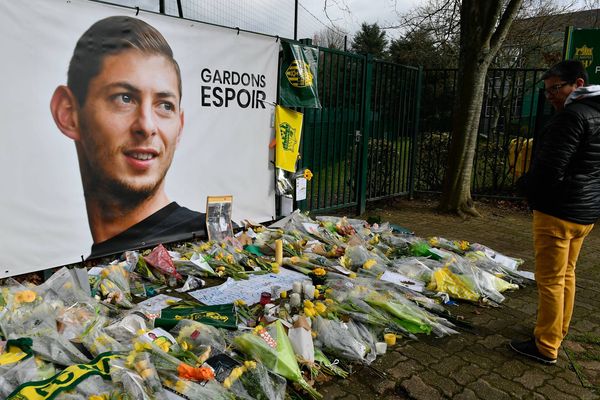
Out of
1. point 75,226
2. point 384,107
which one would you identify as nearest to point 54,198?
point 75,226

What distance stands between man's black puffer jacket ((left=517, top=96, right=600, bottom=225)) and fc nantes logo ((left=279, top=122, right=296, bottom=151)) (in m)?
3.37

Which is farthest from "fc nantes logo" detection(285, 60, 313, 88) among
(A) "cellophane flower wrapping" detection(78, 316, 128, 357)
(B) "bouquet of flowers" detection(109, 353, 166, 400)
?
(B) "bouquet of flowers" detection(109, 353, 166, 400)

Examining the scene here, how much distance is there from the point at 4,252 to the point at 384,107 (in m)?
5.91

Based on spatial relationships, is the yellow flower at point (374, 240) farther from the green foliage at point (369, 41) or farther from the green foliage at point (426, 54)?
the green foliage at point (369, 41)

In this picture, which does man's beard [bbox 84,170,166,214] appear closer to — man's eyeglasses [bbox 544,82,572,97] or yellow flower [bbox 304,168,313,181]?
yellow flower [bbox 304,168,313,181]

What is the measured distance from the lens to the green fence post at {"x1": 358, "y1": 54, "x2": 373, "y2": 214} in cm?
701

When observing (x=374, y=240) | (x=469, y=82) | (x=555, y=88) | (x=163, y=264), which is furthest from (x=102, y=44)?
(x=469, y=82)

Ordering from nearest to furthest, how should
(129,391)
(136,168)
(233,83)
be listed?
(129,391) → (136,168) → (233,83)

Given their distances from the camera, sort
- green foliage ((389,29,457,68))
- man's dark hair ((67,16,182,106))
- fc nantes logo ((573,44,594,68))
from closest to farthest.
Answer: man's dark hair ((67,16,182,106))
fc nantes logo ((573,44,594,68))
green foliage ((389,29,457,68))

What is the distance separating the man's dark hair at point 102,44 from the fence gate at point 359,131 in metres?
2.40

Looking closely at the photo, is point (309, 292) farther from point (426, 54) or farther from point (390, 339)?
point (426, 54)

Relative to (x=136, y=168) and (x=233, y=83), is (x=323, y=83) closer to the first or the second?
(x=233, y=83)

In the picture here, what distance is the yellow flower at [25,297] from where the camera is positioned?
3.00 meters

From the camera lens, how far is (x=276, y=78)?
567 centimetres
